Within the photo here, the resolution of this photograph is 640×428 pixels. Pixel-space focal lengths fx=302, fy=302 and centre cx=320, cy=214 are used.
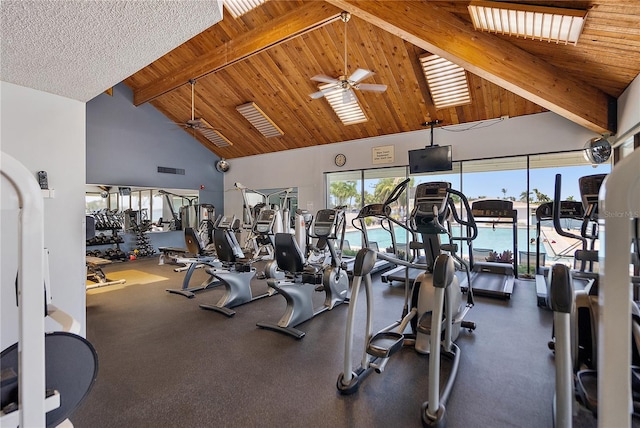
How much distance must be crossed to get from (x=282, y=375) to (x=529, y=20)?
4484 millimetres

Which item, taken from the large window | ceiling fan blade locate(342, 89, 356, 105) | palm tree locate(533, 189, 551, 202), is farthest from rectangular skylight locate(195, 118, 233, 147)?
palm tree locate(533, 189, 551, 202)

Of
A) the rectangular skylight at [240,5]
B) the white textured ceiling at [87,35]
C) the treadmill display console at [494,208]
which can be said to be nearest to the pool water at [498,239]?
the treadmill display console at [494,208]

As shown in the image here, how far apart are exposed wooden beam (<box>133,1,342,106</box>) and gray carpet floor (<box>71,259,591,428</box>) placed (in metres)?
4.45

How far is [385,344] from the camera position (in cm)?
224

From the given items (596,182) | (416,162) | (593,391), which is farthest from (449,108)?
(593,391)

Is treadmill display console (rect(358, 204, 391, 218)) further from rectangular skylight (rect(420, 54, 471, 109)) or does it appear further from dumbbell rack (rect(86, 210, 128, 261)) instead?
dumbbell rack (rect(86, 210, 128, 261))

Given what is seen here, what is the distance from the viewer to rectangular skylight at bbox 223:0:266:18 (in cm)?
504

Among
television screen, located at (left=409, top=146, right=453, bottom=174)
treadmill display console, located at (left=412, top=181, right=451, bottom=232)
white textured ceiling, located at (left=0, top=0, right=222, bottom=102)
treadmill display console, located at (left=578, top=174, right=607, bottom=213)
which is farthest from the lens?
television screen, located at (left=409, top=146, right=453, bottom=174)

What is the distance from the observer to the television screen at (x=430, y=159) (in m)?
6.41

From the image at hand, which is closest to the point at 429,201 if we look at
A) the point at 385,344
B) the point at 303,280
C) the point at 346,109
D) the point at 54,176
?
the point at 385,344

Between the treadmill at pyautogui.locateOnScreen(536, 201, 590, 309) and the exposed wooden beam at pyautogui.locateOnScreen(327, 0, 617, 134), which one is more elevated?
the exposed wooden beam at pyautogui.locateOnScreen(327, 0, 617, 134)

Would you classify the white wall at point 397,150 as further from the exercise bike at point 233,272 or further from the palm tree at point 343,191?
the exercise bike at point 233,272

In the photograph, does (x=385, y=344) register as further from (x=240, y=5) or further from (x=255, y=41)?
(x=240, y=5)

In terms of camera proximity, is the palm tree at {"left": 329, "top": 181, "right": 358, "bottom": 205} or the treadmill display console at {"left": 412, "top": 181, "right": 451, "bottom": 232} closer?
the treadmill display console at {"left": 412, "top": 181, "right": 451, "bottom": 232}
